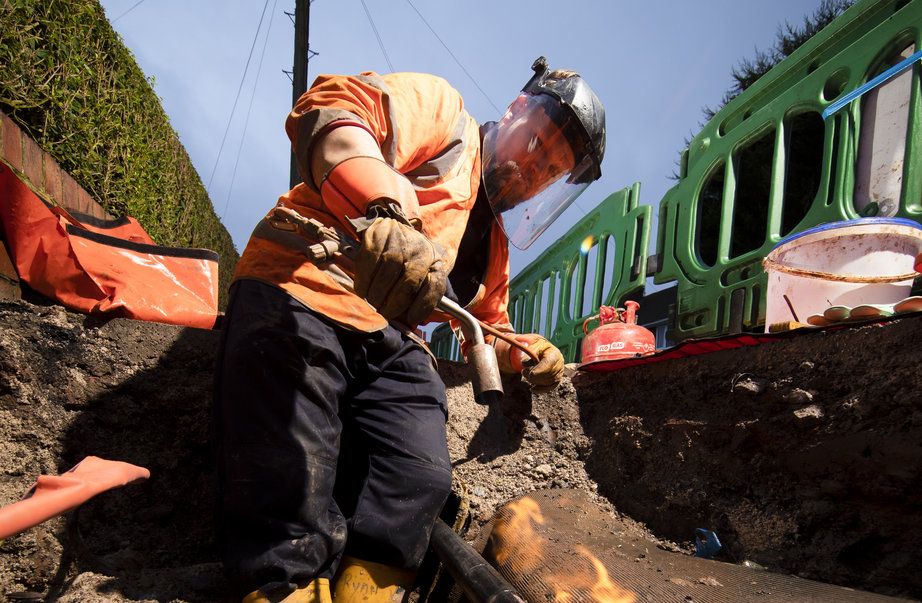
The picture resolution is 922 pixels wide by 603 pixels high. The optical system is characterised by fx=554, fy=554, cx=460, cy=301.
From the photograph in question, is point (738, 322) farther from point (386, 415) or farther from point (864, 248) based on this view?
point (386, 415)

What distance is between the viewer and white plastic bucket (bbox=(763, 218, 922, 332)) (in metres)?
1.82

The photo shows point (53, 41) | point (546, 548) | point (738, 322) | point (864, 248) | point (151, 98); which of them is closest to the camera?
point (546, 548)

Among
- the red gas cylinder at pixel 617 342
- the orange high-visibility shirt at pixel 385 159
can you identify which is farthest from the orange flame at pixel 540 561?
the red gas cylinder at pixel 617 342

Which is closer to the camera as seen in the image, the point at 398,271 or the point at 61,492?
the point at 61,492

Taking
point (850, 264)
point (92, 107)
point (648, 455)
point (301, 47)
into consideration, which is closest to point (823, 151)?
point (850, 264)

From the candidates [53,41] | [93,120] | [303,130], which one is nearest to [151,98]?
[93,120]

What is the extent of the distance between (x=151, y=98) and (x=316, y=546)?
3434mm

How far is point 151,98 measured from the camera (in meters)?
3.65

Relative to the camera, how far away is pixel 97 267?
186 centimetres

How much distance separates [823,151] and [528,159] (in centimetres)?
139

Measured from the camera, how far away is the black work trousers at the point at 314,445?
4.42 feet

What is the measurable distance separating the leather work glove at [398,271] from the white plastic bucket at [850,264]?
1.43 m

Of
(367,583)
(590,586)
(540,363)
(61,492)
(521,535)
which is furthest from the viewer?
(540,363)

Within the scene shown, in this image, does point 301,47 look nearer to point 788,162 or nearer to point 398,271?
point 788,162
